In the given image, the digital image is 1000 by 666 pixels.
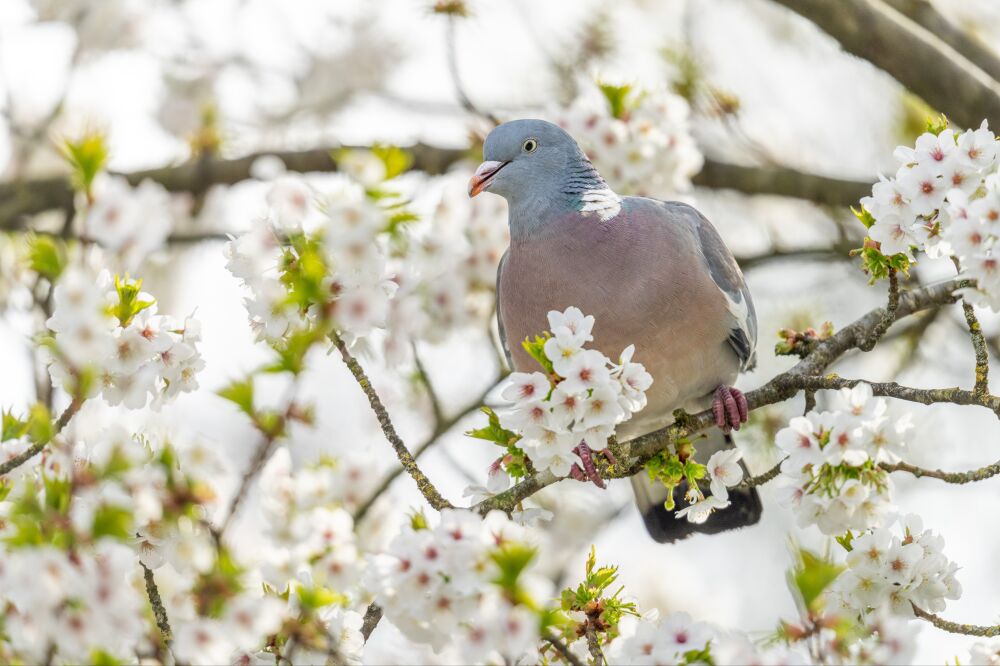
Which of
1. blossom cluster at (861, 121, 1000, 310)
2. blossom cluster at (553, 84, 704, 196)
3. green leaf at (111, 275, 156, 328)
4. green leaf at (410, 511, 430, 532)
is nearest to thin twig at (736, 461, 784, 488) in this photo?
blossom cluster at (861, 121, 1000, 310)

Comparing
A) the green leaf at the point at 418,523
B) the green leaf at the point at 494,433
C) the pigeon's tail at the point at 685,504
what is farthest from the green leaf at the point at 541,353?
the pigeon's tail at the point at 685,504

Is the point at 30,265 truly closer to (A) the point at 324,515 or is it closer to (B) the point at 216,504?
(B) the point at 216,504

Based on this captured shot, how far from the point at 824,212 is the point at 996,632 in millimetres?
3211

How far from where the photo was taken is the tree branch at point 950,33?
406 cm

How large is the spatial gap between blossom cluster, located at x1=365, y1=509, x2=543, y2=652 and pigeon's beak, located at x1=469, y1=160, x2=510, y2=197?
6.85 ft

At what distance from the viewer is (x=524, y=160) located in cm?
407

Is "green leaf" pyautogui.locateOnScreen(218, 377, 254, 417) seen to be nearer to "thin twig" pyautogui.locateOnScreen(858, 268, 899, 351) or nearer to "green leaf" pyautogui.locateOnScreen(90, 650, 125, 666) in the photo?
"green leaf" pyautogui.locateOnScreen(90, 650, 125, 666)

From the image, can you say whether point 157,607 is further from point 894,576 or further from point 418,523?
point 894,576

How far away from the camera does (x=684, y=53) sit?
5.60 meters

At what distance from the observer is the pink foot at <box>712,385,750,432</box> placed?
335 cm

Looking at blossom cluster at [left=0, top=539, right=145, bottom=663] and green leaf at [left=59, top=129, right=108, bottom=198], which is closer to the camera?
blossom cluster at [left=0, top=539, right=145, bottom=663]

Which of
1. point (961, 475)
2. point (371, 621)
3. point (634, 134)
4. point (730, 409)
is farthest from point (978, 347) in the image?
point (634, 134)

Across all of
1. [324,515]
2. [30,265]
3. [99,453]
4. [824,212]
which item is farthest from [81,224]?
[824,212]

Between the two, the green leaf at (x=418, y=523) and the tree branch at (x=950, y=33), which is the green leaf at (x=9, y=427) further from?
the tree branch at (x=950, y=33)
